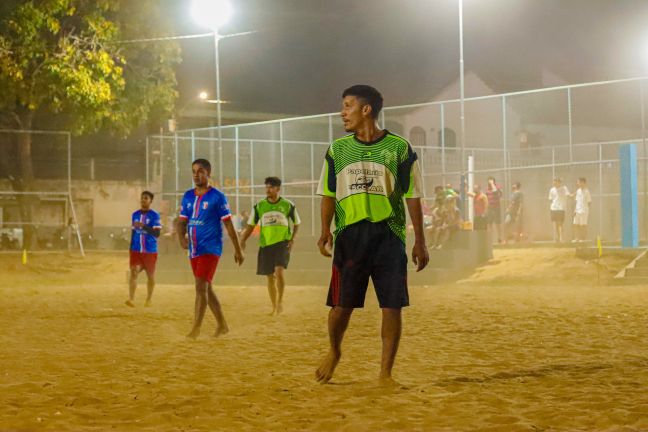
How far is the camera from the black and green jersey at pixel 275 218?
13.3 meters

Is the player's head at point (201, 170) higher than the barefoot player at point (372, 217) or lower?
higher

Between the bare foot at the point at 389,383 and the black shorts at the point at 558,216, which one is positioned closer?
the bare foot at the point at 389,383

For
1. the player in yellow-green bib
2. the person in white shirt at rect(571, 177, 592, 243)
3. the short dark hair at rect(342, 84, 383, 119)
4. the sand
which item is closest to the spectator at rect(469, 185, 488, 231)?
the person in white shirt at rect(571, 177, 592, 243)

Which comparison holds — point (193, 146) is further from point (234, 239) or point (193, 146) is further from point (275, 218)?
point (234, 239)

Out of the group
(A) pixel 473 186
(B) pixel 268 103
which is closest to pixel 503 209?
(A) pixel 473 186

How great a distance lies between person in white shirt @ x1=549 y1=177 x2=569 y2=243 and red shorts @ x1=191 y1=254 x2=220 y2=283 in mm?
17164

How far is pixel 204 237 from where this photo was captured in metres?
10.1

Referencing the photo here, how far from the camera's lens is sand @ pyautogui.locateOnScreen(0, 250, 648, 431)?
17.8 ft

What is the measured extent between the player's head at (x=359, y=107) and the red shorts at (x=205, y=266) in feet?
12.6

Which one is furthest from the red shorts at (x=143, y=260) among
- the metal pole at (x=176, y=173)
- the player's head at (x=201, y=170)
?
the metal pole at (x=176, y=173)

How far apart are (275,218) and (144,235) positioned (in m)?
2.69

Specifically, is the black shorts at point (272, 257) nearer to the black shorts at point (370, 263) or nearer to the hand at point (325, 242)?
the hand at point (325, 242)

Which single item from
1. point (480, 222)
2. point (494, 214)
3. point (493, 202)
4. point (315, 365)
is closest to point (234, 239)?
point (315, 365)

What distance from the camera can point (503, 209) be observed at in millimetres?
27859
